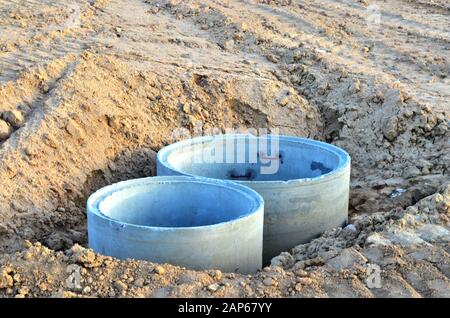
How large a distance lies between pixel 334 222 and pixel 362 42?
4.87m

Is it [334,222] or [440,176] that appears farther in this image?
[440,176]

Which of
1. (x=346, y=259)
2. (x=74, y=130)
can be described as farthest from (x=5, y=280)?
(x=74, y=130)

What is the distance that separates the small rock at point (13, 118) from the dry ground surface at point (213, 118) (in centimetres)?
1

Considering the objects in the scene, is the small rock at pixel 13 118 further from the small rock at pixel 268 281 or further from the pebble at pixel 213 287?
the small rock at pixel 268 281

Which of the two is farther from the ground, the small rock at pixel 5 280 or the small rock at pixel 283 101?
the small rock at pixel 283 101

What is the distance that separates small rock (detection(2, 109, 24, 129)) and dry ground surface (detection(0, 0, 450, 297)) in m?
0.01

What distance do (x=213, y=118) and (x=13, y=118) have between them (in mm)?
2405

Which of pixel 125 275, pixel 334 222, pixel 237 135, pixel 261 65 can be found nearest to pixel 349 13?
pixel 261 65

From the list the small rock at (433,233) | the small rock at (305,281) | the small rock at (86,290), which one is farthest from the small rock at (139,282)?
the small rock at (433,233)

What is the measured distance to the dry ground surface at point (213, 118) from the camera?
4.89 m

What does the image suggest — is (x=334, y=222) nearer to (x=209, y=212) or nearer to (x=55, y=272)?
(x=209, y=212)

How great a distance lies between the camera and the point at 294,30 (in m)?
11.0

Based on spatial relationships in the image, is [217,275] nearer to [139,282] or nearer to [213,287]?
[213,287]

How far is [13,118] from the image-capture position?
7031 mm
